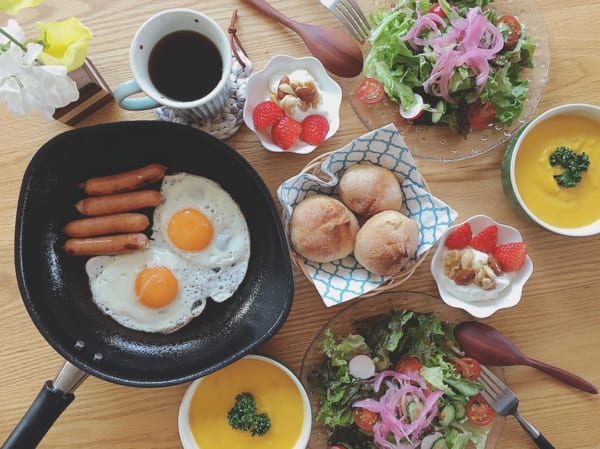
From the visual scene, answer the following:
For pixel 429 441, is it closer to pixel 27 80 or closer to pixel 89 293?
pixel 89 293

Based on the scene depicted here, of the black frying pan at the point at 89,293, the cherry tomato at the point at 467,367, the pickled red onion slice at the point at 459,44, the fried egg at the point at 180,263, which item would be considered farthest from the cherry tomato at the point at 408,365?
the pickled red onion slice at the point at 459,44

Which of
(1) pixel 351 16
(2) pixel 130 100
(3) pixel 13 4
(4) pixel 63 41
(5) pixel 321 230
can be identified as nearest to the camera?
(3) pixel 13 4

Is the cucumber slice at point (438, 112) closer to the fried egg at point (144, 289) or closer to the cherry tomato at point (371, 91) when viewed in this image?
the cherry tomato at point (371, 91)

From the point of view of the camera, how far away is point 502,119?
1.87m

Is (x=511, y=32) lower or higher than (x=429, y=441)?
higher

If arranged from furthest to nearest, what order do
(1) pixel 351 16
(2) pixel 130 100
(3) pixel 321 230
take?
(1) pixel 351 16, (3) pixel 321 230, (2) pixel 130 100

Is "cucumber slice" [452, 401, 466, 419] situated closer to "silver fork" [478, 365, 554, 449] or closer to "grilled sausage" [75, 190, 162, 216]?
"silver fork" [478, 365, 554, 449]

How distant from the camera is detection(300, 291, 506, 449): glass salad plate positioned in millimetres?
1912

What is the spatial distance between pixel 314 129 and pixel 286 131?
0.09 metres

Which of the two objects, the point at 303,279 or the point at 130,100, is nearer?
the point at 130,100

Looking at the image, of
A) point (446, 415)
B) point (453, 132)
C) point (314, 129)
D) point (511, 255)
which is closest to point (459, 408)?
point (446, 415)

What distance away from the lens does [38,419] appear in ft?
5.56

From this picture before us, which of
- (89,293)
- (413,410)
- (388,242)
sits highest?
(388,242)

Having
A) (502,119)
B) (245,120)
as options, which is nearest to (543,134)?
(502,119)
